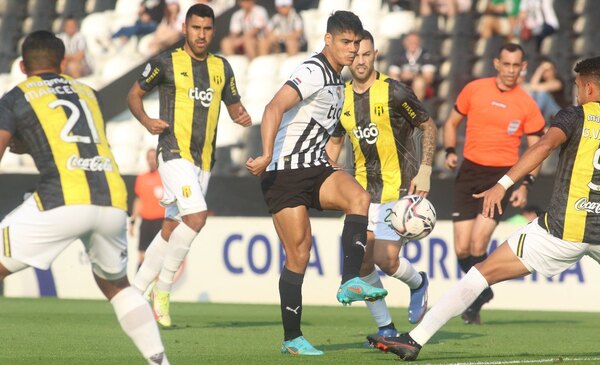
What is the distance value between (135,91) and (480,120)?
350 centimetres

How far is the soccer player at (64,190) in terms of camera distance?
6.62 metres

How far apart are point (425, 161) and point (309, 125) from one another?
1.33 metres

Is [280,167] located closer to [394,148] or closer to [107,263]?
[394,148]

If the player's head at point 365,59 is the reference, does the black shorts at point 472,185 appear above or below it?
below

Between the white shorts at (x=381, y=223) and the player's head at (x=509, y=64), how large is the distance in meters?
2.84

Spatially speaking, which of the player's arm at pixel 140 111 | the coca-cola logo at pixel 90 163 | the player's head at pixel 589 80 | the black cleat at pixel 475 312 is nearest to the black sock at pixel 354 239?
the player's head at pixel 589 80

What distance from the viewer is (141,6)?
73.2 ft

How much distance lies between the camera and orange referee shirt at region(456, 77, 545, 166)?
40.1 feet

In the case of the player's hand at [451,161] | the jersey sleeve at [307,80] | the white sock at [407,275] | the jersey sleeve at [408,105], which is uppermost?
the jersey sleeve at [307,80]

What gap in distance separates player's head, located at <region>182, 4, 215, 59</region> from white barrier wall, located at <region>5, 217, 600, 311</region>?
17.3ft

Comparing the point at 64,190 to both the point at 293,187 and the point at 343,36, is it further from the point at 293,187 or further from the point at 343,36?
the point at 343,36

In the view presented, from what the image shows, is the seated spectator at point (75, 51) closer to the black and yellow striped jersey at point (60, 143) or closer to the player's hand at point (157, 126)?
the player's hand at point (157, 126)

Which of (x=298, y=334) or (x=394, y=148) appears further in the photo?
(x=394, y=148)

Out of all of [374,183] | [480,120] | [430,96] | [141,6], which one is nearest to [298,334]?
[374,183]
